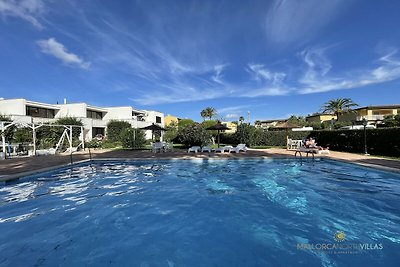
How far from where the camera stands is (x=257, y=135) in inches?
883

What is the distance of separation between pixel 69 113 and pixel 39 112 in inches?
140

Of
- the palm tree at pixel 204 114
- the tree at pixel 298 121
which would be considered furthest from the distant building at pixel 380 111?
the palm tree at pixel 204 114

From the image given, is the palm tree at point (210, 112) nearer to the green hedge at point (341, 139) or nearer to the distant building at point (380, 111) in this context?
the distant building at point (380, 111)

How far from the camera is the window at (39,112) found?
28047 mm

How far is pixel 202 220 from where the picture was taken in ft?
17.6

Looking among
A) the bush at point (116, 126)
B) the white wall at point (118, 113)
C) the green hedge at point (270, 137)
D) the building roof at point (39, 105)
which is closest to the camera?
the green hedge at point (270, 137)

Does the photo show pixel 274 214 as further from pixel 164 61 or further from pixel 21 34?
pixel 21 34

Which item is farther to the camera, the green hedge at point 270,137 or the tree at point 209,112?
the tree at point 209,112

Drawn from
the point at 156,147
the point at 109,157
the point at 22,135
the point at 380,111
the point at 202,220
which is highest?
the point at 380,111

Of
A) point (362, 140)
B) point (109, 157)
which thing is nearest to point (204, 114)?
point (362, 140)

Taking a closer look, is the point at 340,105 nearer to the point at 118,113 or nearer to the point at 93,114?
the point at 118,113
